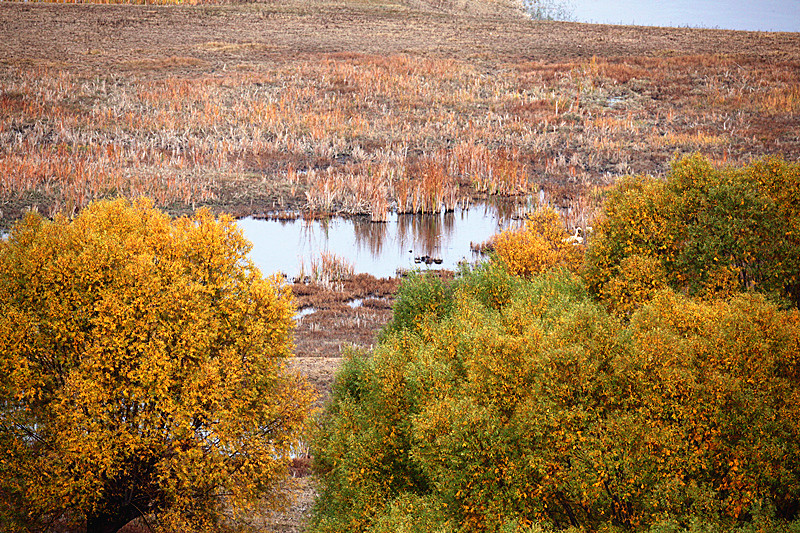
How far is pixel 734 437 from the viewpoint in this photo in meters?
16.1

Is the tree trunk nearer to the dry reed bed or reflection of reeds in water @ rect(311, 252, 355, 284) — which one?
reflection of reeds in water @ rect(311, 252, 355, 284)

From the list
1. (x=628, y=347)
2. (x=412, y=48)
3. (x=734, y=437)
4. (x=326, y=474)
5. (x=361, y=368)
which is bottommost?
(x=326, y=474)

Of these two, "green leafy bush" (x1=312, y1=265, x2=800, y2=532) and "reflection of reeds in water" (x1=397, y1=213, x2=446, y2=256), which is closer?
"green leafy bush" (x1=312, y1=265, x2=800, y2=532)

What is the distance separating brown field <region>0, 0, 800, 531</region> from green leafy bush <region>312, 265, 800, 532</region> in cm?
1481

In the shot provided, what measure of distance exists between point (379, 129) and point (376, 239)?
23885mm

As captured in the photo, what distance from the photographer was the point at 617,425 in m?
15.8

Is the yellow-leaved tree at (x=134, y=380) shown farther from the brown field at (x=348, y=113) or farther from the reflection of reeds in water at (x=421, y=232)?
the reflection of reeds in water at (x=421, y=232)

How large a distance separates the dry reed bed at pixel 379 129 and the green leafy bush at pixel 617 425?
38515mm

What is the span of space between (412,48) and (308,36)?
14436 millimetres

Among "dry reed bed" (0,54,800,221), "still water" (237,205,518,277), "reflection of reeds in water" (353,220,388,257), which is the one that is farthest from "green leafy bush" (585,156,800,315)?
"dry reed bed" (0,54,800,221)

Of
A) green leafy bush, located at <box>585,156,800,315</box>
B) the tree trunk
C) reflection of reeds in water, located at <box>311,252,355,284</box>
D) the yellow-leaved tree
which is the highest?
green leafy bush, located at <box>585,156,800,315</box>

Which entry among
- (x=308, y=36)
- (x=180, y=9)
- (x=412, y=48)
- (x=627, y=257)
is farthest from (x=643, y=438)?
(x=180, y=9)

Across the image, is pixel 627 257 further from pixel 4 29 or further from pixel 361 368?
pixel 4 29

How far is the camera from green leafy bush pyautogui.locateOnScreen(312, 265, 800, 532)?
50.6 ft
